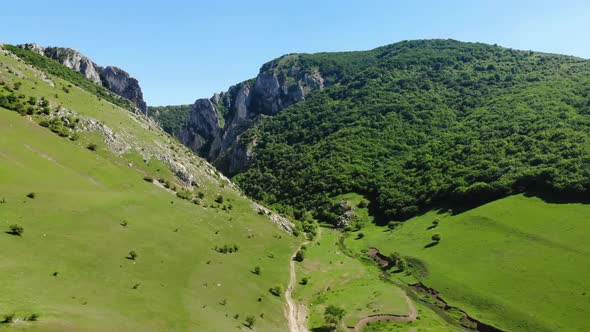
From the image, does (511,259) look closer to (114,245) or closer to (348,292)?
(348,292)

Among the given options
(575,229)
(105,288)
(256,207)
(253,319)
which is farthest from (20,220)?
(575,229)

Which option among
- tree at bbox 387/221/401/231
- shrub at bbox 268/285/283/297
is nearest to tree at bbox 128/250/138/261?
shrub at bbox 268/285/283/297

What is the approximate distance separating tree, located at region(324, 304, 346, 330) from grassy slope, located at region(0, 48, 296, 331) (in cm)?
744

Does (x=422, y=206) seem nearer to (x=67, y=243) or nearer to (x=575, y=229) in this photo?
(x=575, y=229)

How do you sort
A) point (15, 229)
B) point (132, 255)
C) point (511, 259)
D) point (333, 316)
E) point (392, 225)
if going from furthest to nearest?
point (392, 225) < point (511, 259) < point (333, 316) < point (132, 255) < point (15, 229)

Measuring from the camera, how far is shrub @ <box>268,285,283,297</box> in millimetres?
74062

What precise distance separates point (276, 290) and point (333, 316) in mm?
13878

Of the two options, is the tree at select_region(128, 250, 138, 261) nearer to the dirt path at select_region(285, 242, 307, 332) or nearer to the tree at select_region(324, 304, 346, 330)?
the dirt path at select_region(285, 242, 307, 332)

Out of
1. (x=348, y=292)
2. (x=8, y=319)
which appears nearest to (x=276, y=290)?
(x=348, y=292)

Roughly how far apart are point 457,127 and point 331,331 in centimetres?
15657

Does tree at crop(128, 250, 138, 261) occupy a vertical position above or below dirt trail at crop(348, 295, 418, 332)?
above

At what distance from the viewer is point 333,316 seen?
213 ft

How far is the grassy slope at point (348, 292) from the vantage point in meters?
69.8

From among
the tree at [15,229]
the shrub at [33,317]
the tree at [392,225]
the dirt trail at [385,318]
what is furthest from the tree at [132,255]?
the tree at [392,225]
